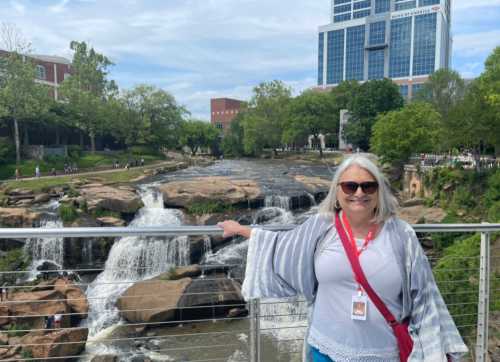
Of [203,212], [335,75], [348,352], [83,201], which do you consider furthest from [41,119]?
[335,75]

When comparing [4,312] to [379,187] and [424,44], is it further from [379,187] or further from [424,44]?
[424,44]

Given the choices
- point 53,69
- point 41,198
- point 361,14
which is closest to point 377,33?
point 361,14

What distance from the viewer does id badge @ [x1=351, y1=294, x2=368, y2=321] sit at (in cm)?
163

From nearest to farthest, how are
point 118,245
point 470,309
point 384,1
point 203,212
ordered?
point 470,309 < point 118,245 < point 203,212 < point 384,1

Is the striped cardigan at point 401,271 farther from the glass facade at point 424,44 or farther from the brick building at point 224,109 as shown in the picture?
the brick building at point 224,109

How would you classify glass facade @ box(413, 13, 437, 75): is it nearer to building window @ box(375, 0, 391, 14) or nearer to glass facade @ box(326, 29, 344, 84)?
building window @ box(375, 0, 391, 14)

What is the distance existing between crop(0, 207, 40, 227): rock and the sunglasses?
1783cm

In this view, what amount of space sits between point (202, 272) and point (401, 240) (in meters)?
11.2

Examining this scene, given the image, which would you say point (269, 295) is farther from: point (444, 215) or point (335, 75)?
point (335, 75)

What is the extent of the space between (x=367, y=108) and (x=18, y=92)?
35900 millimetres

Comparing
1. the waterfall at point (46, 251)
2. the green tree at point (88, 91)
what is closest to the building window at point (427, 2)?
the green tree at point (88, 91)

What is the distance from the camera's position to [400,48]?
74.9 meters

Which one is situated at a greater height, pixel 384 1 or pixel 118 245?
pixel 384 1

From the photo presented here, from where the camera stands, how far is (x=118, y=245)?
15055 mm
